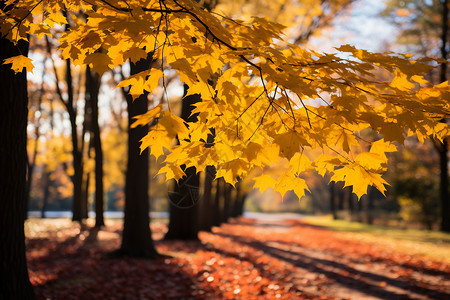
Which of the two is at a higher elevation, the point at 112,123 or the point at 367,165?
the point at 112,123

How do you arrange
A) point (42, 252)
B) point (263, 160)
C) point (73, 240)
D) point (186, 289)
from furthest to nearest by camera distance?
1. point (73, 240)
2. point (42, 252)
3. point (186, 289)
4. point (263, 160)

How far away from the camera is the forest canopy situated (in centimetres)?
271

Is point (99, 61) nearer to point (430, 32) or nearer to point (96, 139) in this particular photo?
point (96, 139)

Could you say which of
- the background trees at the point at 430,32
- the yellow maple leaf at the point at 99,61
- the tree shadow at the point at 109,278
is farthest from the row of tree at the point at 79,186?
the background trees at the point at 430,32

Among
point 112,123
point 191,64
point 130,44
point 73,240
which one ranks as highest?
point 112,123

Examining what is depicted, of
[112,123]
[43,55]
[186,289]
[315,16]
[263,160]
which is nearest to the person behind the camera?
[263,160]

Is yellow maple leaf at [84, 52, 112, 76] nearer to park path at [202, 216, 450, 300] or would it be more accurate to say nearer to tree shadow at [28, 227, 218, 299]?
tree shadow at [28, 227, 218, 299]

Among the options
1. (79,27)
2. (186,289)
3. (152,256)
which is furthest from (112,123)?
(79,27)

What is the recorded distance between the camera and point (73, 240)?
39.8 feet

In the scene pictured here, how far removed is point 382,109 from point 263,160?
3.58 feet

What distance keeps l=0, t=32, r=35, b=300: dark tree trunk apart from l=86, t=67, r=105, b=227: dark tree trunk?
858 centimetres

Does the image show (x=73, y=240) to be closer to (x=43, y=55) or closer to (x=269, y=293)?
(x=269, y=293)

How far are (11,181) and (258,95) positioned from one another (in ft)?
9.97

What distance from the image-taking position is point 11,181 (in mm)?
4117
